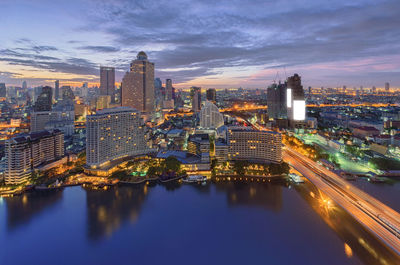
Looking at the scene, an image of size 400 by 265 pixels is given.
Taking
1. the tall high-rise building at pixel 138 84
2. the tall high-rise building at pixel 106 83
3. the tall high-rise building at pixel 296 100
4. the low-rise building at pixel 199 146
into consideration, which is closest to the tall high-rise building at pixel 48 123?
the tall high-rise building at pixel 138 84

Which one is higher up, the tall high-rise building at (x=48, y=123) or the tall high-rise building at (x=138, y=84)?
the tall high-rise building at (x=138, y=84)

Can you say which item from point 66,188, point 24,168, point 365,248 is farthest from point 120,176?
point 365,248

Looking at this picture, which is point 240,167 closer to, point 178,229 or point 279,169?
point 279,169

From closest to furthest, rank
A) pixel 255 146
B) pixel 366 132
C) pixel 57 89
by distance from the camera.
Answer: pixel 255 146 → pixel 366 132 → pixel 57 89

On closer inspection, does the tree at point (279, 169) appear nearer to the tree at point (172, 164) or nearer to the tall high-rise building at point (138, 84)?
the tree at point (172, 164)

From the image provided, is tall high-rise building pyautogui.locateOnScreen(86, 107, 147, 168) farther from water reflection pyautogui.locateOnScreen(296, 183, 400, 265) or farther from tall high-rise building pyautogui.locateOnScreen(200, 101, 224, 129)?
water reflection pyautogui.locateOnScreen(296, 183, 400, 265)

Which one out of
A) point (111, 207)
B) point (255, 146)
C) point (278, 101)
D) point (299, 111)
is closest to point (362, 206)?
point (255, 146)

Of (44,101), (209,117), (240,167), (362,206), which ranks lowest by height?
(362,206)

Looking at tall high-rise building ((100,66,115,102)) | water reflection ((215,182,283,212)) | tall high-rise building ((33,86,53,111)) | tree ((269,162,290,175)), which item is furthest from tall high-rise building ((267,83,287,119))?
tall high-rise building ((100,66,115,102))
